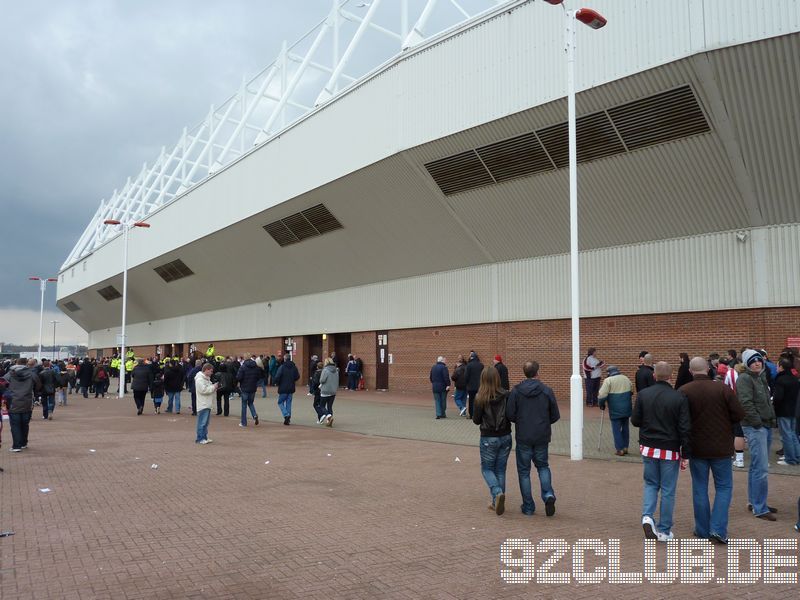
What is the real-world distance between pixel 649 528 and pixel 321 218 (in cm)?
2121

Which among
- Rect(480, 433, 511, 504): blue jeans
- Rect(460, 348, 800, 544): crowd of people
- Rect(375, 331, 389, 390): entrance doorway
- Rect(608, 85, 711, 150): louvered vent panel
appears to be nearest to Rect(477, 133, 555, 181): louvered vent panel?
Rect(608, 85, 711, 150): louvered vent panel

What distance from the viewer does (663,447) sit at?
5.93m

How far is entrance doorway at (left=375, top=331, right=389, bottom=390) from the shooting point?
2695cm

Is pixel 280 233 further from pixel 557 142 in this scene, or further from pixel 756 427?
pixel 756 427

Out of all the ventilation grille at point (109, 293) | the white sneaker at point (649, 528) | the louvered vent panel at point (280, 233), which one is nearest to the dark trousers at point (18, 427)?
the white sneaker at point (649, 528)

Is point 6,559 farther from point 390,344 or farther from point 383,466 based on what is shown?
point 390,344

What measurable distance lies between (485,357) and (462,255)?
3.80 m

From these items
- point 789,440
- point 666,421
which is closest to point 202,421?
point 666,421

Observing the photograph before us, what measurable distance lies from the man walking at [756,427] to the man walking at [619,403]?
3190 millimetres

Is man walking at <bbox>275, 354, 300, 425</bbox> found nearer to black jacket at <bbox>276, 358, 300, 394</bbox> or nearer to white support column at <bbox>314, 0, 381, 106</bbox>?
black jacket at <bbox>276, 358, 300, 394</bbox>

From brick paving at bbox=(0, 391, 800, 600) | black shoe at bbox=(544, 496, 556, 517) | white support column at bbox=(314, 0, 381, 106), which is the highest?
white support column at bbox=(314, 0, 381, 106)

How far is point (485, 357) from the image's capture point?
73.2 ft

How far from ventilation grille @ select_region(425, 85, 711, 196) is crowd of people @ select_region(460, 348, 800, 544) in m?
7.56

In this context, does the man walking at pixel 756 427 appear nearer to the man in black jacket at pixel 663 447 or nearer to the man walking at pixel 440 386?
the man in black jacket at pixel 663 447
